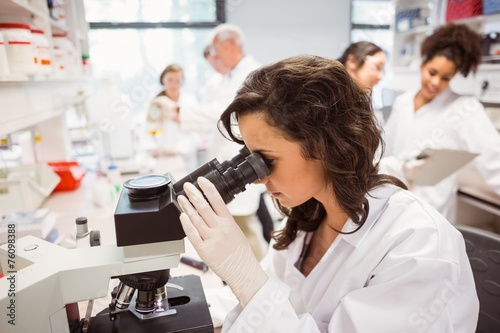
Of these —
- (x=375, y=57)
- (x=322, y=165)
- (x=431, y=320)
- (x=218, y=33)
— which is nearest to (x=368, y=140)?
(x=322, y=165)

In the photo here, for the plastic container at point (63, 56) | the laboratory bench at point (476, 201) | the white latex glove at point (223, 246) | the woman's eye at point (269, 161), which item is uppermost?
the plastic container at point (63, 56)

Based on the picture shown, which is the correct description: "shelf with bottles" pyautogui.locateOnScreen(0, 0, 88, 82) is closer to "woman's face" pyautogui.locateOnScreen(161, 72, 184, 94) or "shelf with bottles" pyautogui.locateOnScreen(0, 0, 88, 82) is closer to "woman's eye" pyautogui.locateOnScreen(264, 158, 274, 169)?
"woman's eye" pyautogui.locateOnScreen(264, 158, 274, 169)

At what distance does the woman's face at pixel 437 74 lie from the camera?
2.18 metres

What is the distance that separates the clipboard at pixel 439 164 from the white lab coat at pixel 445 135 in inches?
5.2

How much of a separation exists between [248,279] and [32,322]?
474mm

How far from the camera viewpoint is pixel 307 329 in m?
0.83

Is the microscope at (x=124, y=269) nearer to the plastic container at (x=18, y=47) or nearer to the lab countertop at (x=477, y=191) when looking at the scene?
the plastic container at (x=18, y=47)

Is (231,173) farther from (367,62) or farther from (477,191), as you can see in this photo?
(477,191)

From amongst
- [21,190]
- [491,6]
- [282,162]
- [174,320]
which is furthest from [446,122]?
[21,190]

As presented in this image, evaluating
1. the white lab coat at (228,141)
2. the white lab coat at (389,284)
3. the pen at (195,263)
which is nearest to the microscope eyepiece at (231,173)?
the white lab coat at (389,284)

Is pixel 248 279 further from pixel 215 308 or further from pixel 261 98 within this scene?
pixel 261 98

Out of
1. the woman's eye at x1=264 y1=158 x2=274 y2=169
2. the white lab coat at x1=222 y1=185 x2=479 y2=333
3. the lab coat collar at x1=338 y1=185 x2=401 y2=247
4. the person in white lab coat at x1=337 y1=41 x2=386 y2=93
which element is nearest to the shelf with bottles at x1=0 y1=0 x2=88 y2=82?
the woman's eye at x1=264 y1=158 x2=274 y2=169

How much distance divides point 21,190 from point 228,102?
1552 millimetres

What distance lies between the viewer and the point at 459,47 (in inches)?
85.3
